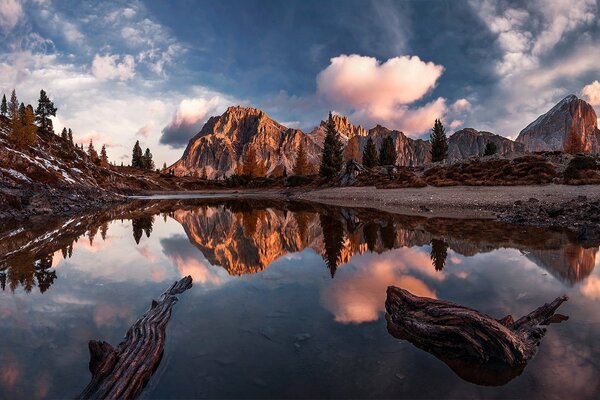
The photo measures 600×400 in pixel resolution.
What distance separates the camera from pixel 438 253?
16172 millimetres

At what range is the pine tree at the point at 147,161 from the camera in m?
190

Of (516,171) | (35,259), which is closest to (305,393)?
(35,259)

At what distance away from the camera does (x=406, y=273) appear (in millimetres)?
12914

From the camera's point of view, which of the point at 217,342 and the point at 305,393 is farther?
the point at 217,342

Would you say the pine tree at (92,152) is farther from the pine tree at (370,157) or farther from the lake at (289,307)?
the lake at (289,307)

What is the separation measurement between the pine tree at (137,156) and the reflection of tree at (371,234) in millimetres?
192621

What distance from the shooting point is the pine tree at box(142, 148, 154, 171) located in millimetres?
190100

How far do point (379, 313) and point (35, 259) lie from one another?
17.3 meters

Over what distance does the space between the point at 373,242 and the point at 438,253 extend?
428cm

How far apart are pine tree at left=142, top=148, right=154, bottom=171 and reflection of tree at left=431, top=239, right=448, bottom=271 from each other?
197 m

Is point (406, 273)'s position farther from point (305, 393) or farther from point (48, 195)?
point (48, 195)

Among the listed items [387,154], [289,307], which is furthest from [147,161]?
[289,307]

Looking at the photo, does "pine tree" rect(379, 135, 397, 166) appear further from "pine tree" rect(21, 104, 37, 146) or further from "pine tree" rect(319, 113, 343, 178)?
"pine tree" rect(21, 104, 37, 146)

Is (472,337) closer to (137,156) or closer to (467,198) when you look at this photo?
(467,198)
